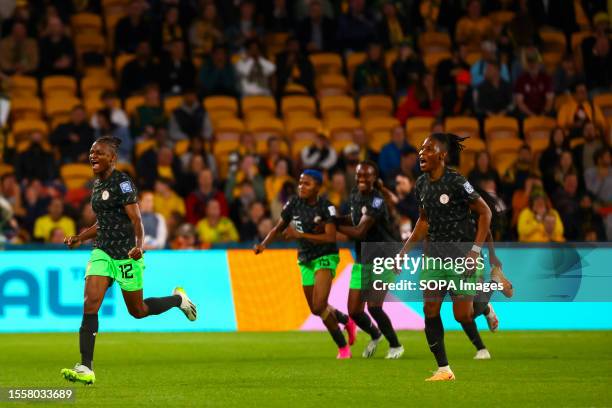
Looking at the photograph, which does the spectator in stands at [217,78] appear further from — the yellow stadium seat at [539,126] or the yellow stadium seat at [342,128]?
the yellow stadium seat at [539,126]

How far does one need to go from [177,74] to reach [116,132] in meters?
2.07

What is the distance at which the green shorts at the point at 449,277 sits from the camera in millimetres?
12086

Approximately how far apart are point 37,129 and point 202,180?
139 inches

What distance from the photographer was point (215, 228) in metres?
21.6

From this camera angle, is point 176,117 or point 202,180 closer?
point 202,180

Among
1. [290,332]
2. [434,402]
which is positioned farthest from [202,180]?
[434,402]

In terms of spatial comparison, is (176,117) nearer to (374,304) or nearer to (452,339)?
(452,339)

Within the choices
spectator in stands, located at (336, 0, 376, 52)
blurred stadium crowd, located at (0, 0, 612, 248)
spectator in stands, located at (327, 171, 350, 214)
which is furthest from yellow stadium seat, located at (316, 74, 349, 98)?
spectator in stands, located at (327, 171, 350, 214)

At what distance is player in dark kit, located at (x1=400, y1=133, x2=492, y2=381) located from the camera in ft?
39.6

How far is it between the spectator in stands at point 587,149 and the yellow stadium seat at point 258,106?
569 cm

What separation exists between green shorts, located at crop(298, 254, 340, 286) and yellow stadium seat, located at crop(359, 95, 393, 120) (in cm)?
1043

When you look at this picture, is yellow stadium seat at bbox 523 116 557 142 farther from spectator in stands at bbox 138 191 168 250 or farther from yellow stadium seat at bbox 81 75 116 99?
yellow stadium seat at bbox 81 75 116 99

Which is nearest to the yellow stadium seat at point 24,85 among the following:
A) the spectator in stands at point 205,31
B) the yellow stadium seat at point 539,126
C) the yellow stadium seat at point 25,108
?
the yellow stadium seat at point 25,108

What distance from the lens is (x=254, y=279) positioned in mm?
19984
